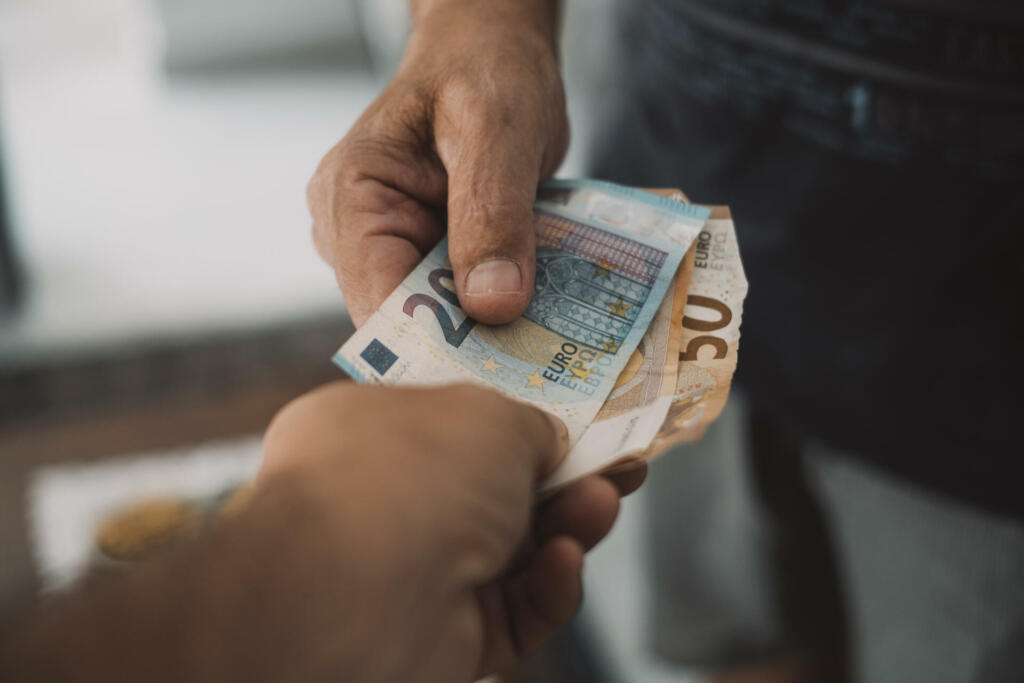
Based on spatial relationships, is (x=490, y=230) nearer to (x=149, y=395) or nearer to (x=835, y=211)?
(x=835, y=211)

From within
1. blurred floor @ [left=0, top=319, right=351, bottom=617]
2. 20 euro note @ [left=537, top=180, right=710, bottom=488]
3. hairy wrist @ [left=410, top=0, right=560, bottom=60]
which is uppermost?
hairy wrist @ [left=410, top=0, right=560, bottom=60]

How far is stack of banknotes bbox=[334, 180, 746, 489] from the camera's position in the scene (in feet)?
1.65

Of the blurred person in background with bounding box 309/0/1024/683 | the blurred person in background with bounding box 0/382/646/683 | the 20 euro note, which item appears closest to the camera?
the blurred person in background with bounding box 0/382/646/683

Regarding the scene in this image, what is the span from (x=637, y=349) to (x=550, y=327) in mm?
65

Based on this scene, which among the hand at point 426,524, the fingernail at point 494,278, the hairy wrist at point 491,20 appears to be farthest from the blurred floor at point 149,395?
the hand at point 426,524

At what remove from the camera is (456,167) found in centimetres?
56

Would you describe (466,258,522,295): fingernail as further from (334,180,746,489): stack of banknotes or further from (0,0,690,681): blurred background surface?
(0,0,690,681): blurred background surface

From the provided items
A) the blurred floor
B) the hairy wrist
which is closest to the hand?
the hairy wrist

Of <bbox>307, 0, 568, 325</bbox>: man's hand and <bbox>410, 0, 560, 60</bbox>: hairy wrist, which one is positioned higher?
<bbox>410, 0, 560, 60</bbox>: hairy wrist

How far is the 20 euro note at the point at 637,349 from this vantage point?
1.52 feet

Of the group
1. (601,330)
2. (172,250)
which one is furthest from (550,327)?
(172,250)

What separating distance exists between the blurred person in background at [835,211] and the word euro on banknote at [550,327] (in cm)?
2

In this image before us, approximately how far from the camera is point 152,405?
167 centimetres

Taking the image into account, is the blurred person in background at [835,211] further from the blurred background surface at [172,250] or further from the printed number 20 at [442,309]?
the blurred background surface at [172,250]
